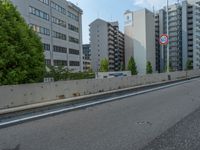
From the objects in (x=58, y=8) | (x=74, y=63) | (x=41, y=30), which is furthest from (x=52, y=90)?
(x=74, y=63)

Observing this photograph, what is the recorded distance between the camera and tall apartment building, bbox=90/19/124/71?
129 meters

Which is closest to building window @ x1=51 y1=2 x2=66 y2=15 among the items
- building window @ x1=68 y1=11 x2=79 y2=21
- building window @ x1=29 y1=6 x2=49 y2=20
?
building window @ x1=68 y1=11 x2=79 y2=21

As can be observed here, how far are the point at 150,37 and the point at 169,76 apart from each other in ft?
325

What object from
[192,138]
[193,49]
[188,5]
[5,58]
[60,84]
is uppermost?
[188,5]

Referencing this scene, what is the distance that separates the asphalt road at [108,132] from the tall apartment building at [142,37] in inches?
4478

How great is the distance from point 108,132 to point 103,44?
123 m

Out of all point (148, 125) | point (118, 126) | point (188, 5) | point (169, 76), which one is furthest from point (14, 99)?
point (188, 5)

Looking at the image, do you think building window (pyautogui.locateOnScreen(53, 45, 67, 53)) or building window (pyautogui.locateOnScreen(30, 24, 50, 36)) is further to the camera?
building window (pyautogui.locateOnScreen(53, 45, 67, 53))

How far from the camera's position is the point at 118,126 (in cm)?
726

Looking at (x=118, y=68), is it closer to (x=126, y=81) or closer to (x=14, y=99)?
(x=126, y=81)

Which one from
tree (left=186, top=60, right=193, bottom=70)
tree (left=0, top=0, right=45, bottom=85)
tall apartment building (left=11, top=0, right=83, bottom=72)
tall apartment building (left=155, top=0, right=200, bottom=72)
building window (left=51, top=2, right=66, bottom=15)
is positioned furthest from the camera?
tall apartment building (left=155, top=0, right=200, bottom=72)

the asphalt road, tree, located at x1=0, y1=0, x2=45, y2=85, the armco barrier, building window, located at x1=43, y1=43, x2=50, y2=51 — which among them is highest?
building window, located at x1=43, y1=43, x2=50, y2=51

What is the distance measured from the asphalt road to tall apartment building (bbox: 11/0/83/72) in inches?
1450

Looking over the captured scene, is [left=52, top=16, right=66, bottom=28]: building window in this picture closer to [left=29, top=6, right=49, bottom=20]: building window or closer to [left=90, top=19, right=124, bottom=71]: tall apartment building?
[left=29, top=6, right=49, bottom=20]: building window
